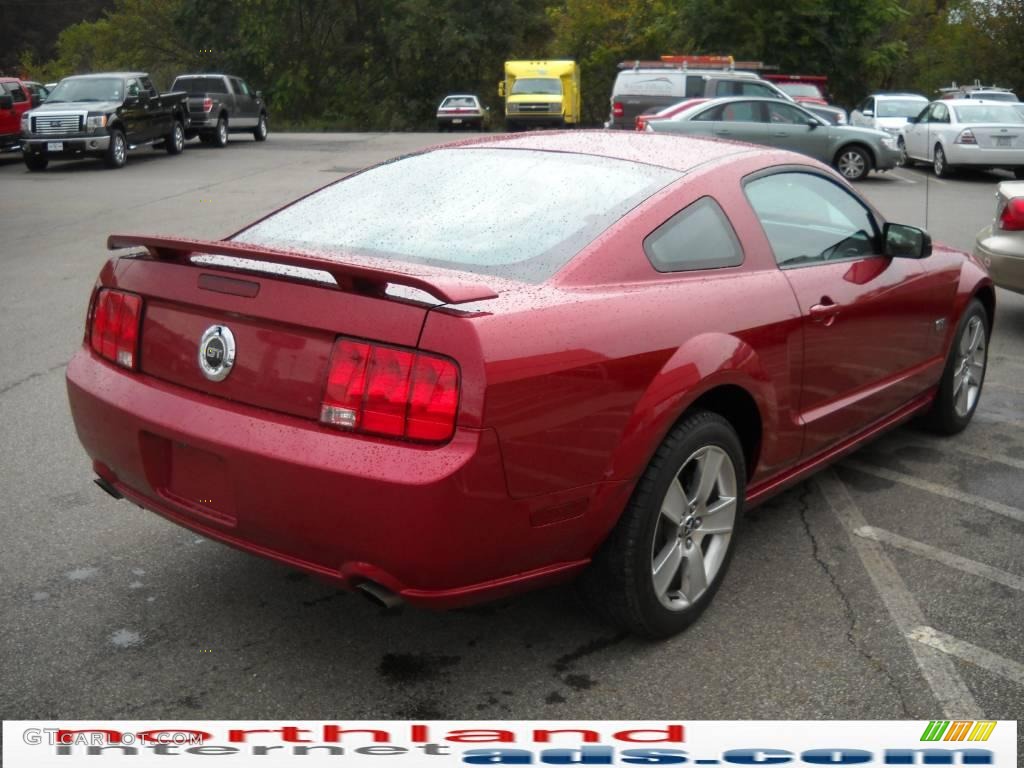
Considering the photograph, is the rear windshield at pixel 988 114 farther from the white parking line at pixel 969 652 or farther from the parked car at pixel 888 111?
the white parking line at pixel 969 652

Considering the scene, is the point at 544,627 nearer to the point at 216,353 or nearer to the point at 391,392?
the point at 391,392

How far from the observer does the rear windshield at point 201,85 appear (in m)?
30.6

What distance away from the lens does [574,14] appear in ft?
217

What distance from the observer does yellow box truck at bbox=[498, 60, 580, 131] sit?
4334 centimetres

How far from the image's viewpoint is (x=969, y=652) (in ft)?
12.1

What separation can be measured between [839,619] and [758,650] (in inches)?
15.4

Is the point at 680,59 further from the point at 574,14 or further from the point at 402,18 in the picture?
the point at 574,14

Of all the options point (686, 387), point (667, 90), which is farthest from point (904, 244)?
point (667, 90)

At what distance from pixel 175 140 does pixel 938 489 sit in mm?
23950

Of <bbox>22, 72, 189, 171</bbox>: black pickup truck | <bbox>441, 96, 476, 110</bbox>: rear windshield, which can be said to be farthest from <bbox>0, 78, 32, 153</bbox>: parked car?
<bbox>441, 96, 476, 110</bbox>: rear windshield

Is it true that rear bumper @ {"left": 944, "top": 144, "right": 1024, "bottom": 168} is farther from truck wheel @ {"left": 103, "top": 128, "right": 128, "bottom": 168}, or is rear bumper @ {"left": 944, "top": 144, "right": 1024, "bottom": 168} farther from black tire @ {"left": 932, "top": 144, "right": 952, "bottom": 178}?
truck wheel @ {"left": 103, "top": 128, "right": 128, "bottom": 168}

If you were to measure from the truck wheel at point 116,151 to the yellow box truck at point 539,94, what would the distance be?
860 inches

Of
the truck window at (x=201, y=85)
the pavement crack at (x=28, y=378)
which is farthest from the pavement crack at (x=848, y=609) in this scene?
the truck window at (x=201, y=85)
